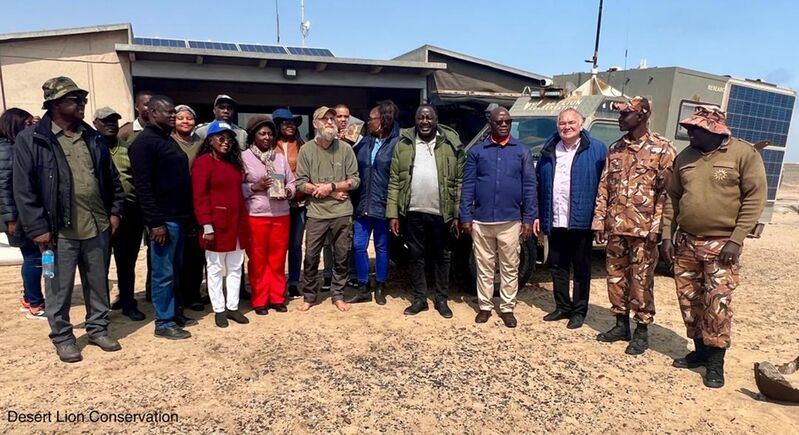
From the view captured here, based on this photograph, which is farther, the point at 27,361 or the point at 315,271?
the point at 315,271

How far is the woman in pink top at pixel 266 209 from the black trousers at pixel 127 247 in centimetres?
97

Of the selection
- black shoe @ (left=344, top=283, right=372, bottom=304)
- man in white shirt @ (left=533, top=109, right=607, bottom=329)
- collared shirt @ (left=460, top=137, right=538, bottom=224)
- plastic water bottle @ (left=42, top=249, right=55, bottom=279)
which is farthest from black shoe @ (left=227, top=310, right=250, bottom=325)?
man in white shirt @ (left=533, top=109, right=607, bottom=329)

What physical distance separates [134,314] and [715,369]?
475 centimetres

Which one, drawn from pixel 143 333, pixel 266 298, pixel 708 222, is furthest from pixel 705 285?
pixel 143 333

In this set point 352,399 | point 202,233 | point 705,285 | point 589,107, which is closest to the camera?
point 352,399

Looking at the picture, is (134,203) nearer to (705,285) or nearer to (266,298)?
(266,298)

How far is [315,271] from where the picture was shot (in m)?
4.71

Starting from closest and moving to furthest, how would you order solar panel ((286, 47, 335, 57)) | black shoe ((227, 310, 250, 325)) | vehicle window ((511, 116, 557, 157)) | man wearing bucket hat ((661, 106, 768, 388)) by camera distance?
1. man wearing bucket hat ((661, 106, 768, 388))
2. black shoe ((227, 310, 250, 325))
3. vehicle window ((511, 116, 557, 157))
4. solar panel ((286, 47, 335, 57))

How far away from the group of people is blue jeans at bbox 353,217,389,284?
0.07ft

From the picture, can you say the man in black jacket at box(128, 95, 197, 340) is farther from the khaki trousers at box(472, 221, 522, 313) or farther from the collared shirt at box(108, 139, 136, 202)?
the khaki trousers at box(472, 221, 522, 313)

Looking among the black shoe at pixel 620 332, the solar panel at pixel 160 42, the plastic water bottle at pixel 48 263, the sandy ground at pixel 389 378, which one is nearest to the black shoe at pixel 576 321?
the sandy ground at pixel 389 378

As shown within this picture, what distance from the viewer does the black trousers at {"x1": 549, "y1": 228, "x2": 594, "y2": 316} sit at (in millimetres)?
4312

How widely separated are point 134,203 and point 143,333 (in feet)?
3.65

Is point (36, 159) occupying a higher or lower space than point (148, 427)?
higher
